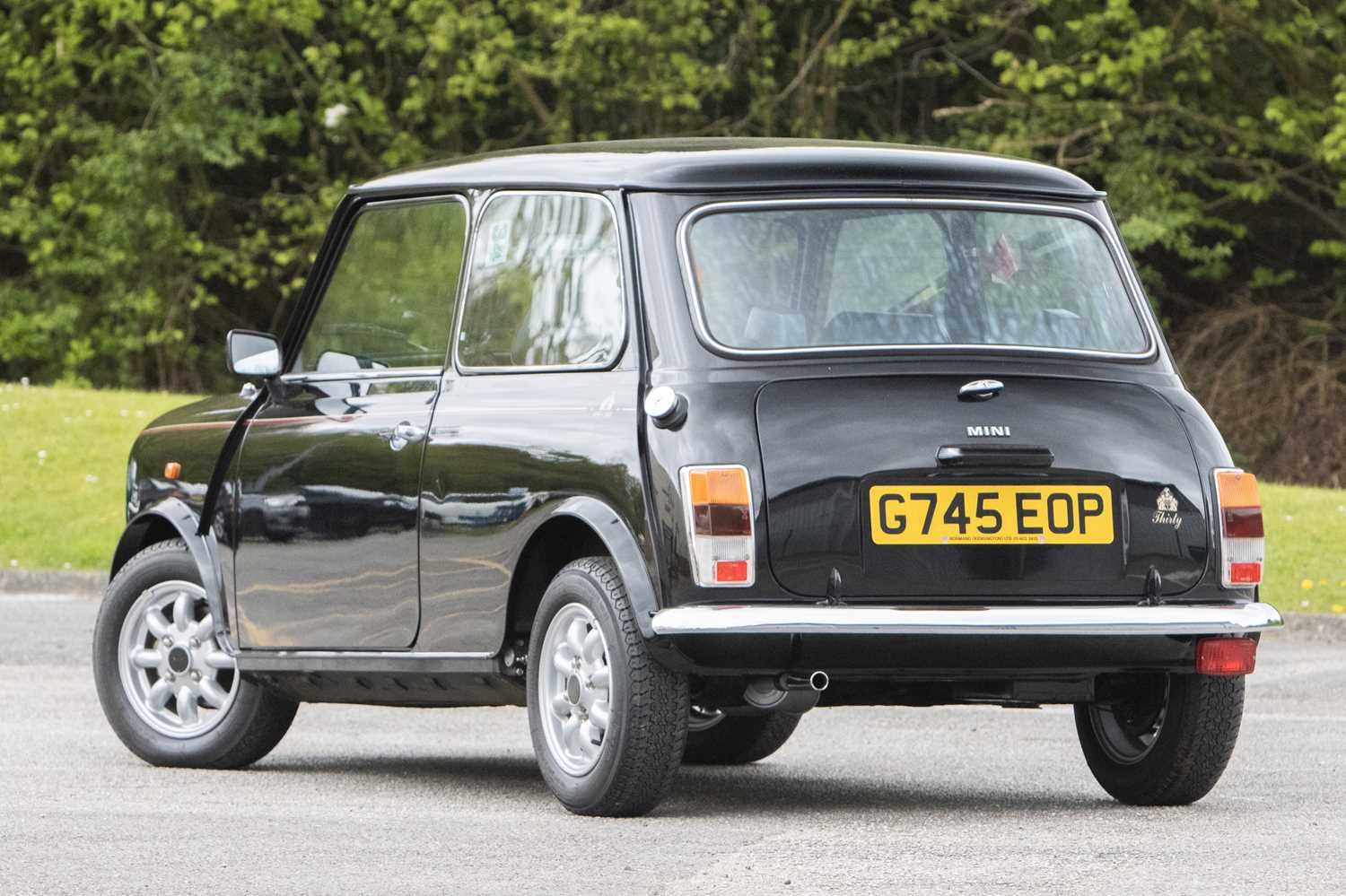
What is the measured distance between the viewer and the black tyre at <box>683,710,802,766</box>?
8891 mm

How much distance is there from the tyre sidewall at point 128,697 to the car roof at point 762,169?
176 centimetres

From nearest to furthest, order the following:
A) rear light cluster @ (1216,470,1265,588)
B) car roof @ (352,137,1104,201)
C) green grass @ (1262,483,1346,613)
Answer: rear light cluster @ (1216,470,1265,588) → car roof @ (352,137,1104,201) → green grass @ (1262,483,1346,613)

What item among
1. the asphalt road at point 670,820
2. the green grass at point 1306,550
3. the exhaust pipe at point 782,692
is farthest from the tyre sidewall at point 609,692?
the green grass at point 1306,550

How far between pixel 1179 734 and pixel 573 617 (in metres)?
1.82

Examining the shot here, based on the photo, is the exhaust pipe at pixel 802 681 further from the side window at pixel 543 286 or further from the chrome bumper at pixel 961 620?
the side window at pixel 543 286

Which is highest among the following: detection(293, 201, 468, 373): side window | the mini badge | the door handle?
detection(293, 201, 468, 373): side window

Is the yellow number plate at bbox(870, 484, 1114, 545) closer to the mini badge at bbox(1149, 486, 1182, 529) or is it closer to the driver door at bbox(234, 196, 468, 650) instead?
the mini badge at bbox(1149, 486, 1182, 529)

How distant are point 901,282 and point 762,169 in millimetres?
518

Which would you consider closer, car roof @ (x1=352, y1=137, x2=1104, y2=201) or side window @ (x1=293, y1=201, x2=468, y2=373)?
car roof @ (x1=352, y1=137, x2=1104, y2=201)

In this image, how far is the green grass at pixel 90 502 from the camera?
1673 centimetres

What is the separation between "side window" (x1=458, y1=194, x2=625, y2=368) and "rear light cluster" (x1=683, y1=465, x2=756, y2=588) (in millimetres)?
656

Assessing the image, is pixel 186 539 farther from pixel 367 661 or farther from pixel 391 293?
pixel 391 293

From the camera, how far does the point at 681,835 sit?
671 centimetres

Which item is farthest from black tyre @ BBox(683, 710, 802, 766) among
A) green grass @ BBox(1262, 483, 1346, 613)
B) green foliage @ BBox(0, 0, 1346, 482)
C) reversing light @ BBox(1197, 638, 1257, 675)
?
green foliage @ BBox(0, 0, 1346, 482)
